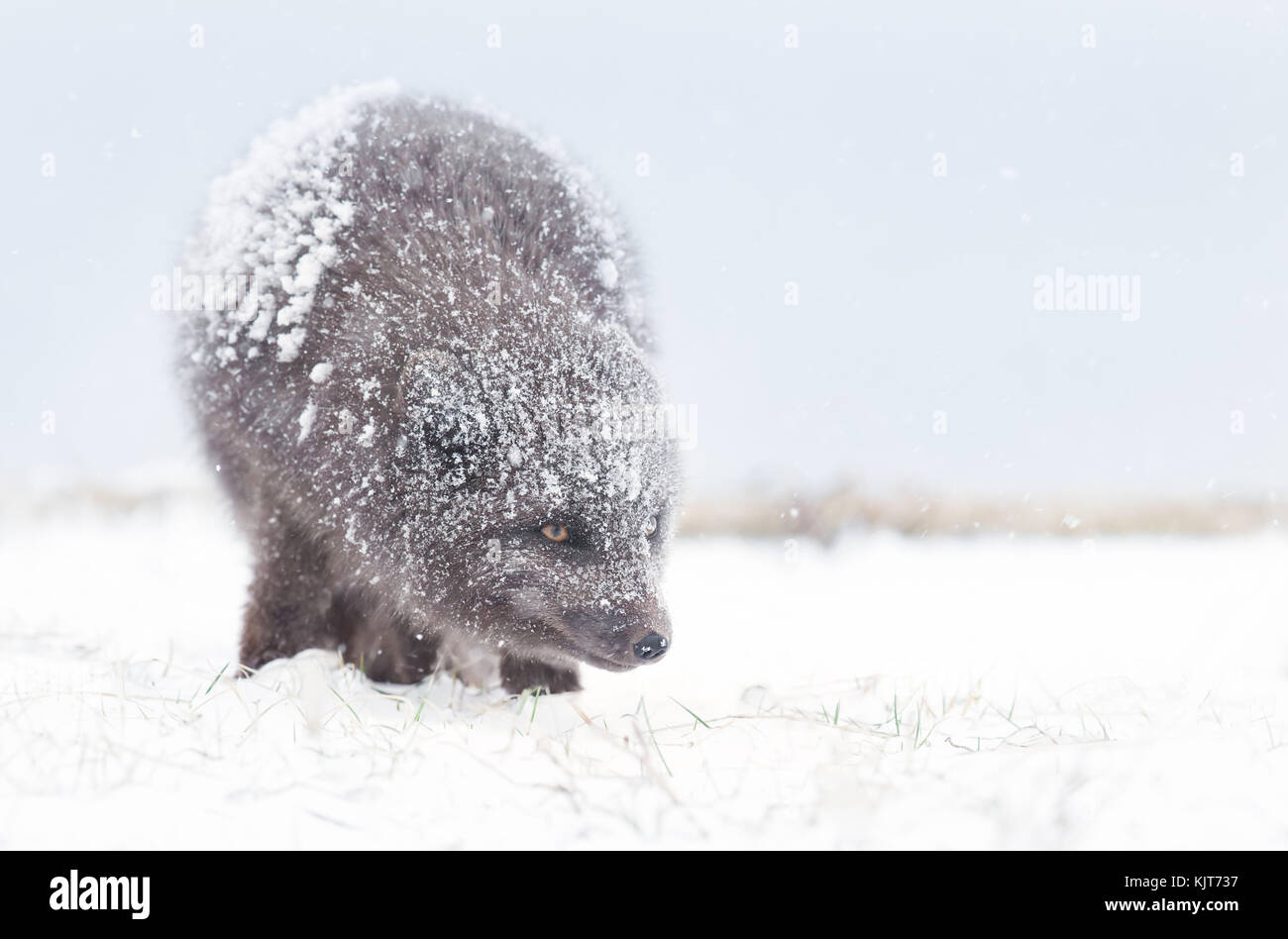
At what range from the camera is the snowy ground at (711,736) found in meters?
2.28

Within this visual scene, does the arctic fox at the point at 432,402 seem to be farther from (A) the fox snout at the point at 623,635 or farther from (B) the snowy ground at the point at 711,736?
(B) the snowy ground at the point at 711,736

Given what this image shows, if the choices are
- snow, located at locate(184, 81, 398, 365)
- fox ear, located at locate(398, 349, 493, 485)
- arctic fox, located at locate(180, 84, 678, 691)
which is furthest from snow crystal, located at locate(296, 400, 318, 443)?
fox ear, located at locate(398, 349, 493, 485)

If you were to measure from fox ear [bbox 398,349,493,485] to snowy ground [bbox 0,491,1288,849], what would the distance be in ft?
3.15

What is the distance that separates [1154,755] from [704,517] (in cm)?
704

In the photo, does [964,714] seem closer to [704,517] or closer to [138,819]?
[138,819]

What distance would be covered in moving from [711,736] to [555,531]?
952mm

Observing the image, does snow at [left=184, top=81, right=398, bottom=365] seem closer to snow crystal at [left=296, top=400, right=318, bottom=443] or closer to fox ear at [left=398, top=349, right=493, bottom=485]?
snow crystal at [left=296, top=400, right=318, bottom=443]

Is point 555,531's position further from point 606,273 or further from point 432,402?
point 606,273

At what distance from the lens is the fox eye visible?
347cm

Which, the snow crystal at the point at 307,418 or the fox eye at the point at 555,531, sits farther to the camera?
the snow crystal at the point at 307,418

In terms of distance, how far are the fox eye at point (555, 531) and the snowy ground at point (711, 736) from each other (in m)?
0.63
